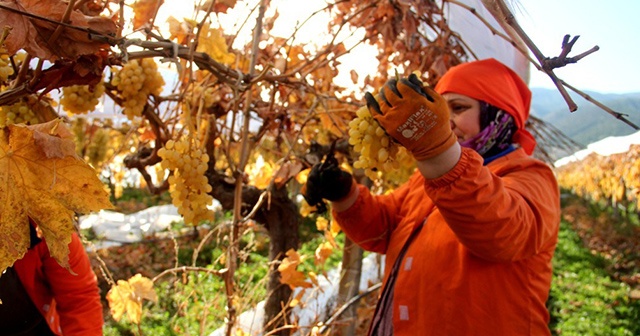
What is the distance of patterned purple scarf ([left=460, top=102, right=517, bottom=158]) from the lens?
1.47m

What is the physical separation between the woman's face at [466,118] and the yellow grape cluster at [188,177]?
2.71 feet

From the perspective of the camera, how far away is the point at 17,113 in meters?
1.01

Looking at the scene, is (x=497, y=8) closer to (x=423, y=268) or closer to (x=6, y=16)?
(x=6, y=16)

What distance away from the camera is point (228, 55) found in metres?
1.44

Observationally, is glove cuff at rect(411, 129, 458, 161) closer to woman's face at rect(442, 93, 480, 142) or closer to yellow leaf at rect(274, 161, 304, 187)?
woman's face at rect(442, 93, 480, 142)

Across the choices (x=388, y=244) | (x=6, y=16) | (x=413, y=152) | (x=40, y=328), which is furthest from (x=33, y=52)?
(x=388, y=244)

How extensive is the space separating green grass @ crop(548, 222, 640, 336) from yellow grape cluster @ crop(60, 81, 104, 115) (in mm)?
4860

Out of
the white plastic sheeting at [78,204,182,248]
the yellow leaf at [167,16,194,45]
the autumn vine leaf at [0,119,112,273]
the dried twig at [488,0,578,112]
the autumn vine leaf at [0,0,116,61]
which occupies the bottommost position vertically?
the white plastic sheeting at [78,204,182,248]

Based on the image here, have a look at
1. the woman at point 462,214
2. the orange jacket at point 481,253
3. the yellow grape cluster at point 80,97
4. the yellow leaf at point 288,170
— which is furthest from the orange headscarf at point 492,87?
the yellow grape cluster at point 80,97

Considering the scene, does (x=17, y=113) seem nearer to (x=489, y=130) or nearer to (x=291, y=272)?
(x=291, y=272)

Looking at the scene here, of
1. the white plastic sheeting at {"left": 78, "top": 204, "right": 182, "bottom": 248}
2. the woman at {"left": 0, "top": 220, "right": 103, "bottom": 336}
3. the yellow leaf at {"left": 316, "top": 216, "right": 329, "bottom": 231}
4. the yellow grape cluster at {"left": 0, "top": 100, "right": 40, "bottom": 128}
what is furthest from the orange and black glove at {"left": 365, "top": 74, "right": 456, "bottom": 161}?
the white plastic sheeting at {"left": 78, "top": 204, "right": 182, "bottom": 248}

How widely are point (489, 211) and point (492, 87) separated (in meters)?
0.60

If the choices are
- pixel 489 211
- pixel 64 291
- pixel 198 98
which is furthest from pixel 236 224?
pixel 489 211

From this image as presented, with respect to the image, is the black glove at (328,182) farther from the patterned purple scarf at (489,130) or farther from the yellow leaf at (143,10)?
the yellow leaf at (143,10)
